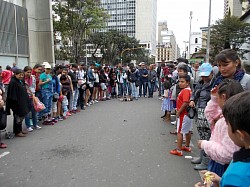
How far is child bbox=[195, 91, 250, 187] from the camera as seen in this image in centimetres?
116

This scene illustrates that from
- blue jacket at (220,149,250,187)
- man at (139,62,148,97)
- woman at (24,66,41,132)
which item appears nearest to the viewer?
blue jacket at (220,149,250,187)

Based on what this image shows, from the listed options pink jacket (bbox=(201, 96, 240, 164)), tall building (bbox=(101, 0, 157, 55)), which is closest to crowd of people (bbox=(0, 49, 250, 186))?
pink jacket (bbox=(201, 96, 240, 164))

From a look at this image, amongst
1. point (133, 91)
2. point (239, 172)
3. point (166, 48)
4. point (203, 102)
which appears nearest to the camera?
point (239, 172)

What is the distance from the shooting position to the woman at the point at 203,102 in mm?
3867

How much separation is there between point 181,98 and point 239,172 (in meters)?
3.47

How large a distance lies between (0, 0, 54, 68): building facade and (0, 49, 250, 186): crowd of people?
7.27 meters

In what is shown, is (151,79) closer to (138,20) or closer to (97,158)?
(97,158)

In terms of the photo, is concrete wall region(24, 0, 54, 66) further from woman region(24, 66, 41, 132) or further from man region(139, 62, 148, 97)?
woman region(24, 66, 41, 132)

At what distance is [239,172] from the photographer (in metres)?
1.18

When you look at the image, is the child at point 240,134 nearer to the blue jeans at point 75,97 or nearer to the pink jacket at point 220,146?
the pink jacket at point 220,146

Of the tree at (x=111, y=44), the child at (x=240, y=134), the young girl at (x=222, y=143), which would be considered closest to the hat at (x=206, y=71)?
the young girl at (x=222, y=143)

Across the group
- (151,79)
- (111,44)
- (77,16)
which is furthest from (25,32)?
(111,44)

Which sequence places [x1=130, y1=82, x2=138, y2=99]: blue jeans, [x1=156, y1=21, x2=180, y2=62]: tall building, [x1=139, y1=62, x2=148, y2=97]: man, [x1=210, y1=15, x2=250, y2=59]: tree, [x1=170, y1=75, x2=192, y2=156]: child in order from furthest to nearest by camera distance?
1. [x1=156, y1=21, x2=180, y2=62]: tall building
2. [x1=210, y1=15, x2=250, y2=59]: tree
3. [x1=139, y1=62, x2=148, y2=97]: man
4. [x1=130, y1=82, x2=138, y2=99]: blue jeans
5. [x1=170, y1=75, x2=192, y2=156]: child

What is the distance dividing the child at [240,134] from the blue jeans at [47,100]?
6.56 m
